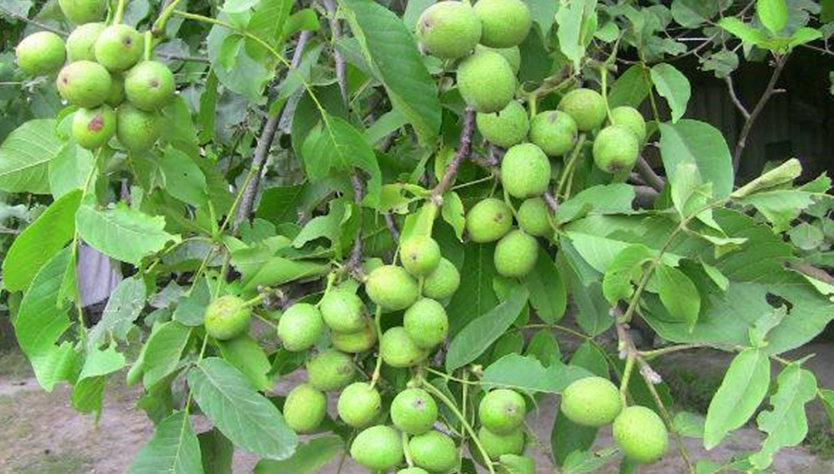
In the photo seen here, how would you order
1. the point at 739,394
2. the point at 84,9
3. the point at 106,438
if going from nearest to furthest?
1. the point at 739,394
2. the point at 84,9
3. the point at 106,438

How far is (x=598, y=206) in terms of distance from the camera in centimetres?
100

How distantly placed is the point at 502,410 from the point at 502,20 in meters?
0.41

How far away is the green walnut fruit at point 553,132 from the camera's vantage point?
1019 millimetres

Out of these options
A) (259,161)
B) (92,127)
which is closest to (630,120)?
(259,161)

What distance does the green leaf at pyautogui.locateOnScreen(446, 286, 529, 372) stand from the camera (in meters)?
1.05

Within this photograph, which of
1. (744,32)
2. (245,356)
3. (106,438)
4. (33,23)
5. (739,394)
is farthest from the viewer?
(106,438)

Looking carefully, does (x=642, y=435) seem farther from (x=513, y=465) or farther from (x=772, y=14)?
(x=772, y=14)

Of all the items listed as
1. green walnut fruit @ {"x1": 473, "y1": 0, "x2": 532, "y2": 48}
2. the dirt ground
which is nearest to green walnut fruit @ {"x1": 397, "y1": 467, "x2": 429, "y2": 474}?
green walnut fruit @ {"x1": 473, "y1": 0, "x2": 532, "y2": 48}

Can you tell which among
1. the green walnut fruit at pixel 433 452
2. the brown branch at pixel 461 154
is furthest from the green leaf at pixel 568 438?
the brown branch at pixel 461 154

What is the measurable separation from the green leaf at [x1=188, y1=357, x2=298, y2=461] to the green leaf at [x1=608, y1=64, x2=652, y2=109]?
2.01 ft

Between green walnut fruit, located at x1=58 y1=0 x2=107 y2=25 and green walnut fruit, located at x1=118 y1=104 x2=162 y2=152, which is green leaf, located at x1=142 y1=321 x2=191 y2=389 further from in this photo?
green walnut fruit, located at x1=58 y1=0 x2=107 y2=25

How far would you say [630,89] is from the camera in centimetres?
124

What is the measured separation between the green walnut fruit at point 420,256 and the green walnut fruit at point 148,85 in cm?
30

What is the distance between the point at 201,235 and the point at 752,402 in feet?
2.35
